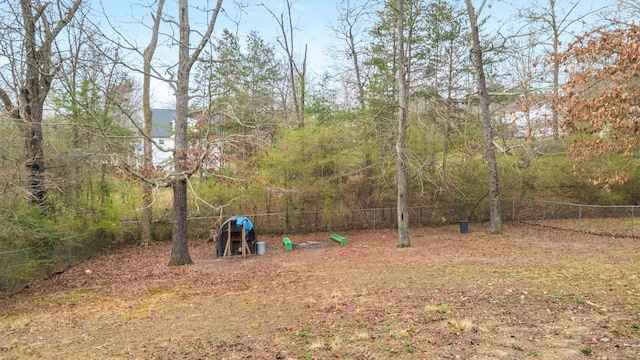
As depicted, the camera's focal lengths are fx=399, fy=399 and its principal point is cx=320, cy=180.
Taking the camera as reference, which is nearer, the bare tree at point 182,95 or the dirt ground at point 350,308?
the dirt ground at point 350,308

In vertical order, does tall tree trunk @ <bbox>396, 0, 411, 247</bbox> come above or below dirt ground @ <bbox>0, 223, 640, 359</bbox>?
above

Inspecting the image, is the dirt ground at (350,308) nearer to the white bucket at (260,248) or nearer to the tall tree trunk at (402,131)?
the white bucket at (260,248)

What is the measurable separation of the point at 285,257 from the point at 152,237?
6.25m

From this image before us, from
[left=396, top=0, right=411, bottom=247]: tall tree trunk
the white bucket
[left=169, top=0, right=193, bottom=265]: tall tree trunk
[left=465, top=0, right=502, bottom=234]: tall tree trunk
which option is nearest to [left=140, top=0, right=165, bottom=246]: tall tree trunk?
[left=169, top=0, right=193, bottom=265]: tall tree trunk

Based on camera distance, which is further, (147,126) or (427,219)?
(427,219)

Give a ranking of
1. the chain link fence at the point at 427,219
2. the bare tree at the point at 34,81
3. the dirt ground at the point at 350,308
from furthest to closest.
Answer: the chain link fence at the point at 427,219
the bare tree at the point at 34,81
the dirt ground at the point at 350,308

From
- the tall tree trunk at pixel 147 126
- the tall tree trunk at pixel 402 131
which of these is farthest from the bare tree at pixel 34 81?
the tall tree trunk at pixel 402 131

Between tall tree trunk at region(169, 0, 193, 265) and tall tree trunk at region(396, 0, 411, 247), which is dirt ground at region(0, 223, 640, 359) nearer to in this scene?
tall tree trunk at region(169, 0, 193, 265)

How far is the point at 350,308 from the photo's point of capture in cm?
598

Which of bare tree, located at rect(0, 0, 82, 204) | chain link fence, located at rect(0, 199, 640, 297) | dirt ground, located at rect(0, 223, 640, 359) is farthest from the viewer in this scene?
chain link fence, located at rect(0, 199, 640, 297)

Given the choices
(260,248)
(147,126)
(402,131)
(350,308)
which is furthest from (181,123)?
(350,308)

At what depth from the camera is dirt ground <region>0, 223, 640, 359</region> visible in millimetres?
4391

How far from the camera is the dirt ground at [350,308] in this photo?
4391 mm

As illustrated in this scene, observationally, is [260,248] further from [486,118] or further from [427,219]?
[486,118]
